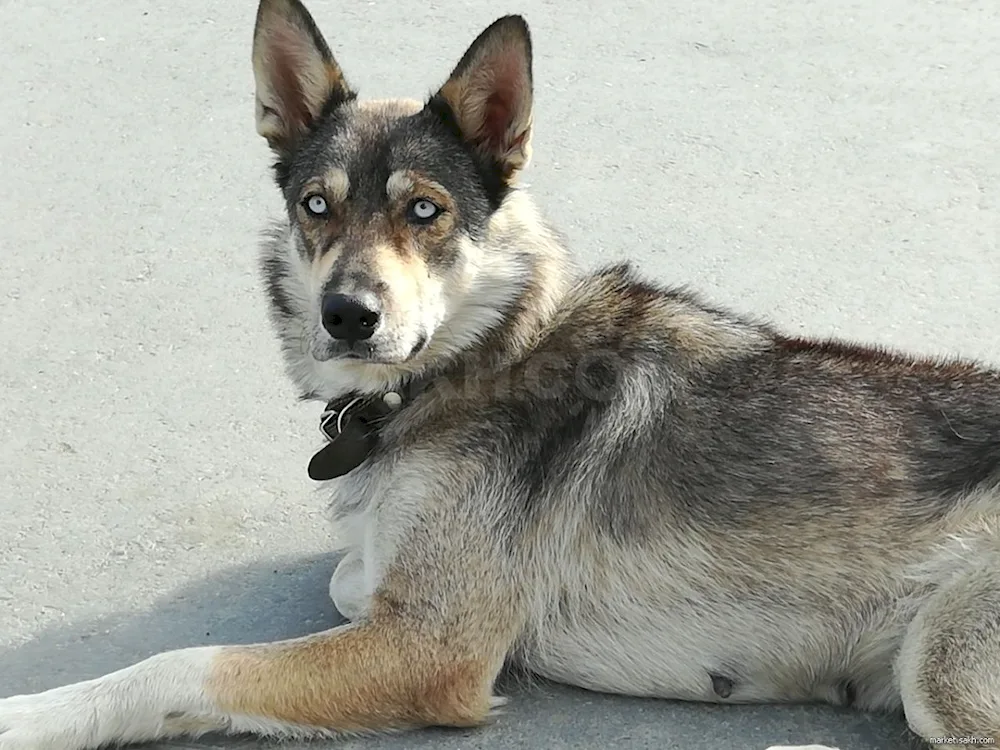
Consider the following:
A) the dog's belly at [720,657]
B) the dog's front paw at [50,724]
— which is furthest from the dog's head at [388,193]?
the dog's front paw at [50,724]

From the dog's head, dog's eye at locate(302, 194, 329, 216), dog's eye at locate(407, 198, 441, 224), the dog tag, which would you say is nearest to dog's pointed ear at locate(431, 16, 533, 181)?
the dog's head

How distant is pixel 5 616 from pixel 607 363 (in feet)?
5.97

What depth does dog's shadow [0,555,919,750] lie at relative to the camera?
3412 millimetres

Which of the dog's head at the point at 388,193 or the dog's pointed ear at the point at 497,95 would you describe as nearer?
the dog's head at the point at 388,193

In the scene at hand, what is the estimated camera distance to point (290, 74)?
377cm

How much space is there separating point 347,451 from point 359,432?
2.4 inches

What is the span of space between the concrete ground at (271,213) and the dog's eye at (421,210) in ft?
3.83

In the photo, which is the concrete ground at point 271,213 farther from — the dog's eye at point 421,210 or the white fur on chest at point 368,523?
the dog's eye at point 421,210

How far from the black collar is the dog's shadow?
1.65 ft

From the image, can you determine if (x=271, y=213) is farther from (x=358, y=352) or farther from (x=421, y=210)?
(x=358, y=352)

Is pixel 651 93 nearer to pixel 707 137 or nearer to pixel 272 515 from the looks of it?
pixel 707 137

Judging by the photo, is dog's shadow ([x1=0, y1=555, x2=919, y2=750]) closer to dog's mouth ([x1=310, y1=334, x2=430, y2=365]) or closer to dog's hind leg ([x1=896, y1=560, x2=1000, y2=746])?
dog's hind leg ([x1=896, y1=560, x2=1000, y2=746])

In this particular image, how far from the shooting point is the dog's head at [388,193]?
338 cm

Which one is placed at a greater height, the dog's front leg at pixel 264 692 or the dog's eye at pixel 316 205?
the dog's eye at pixel 316 205
